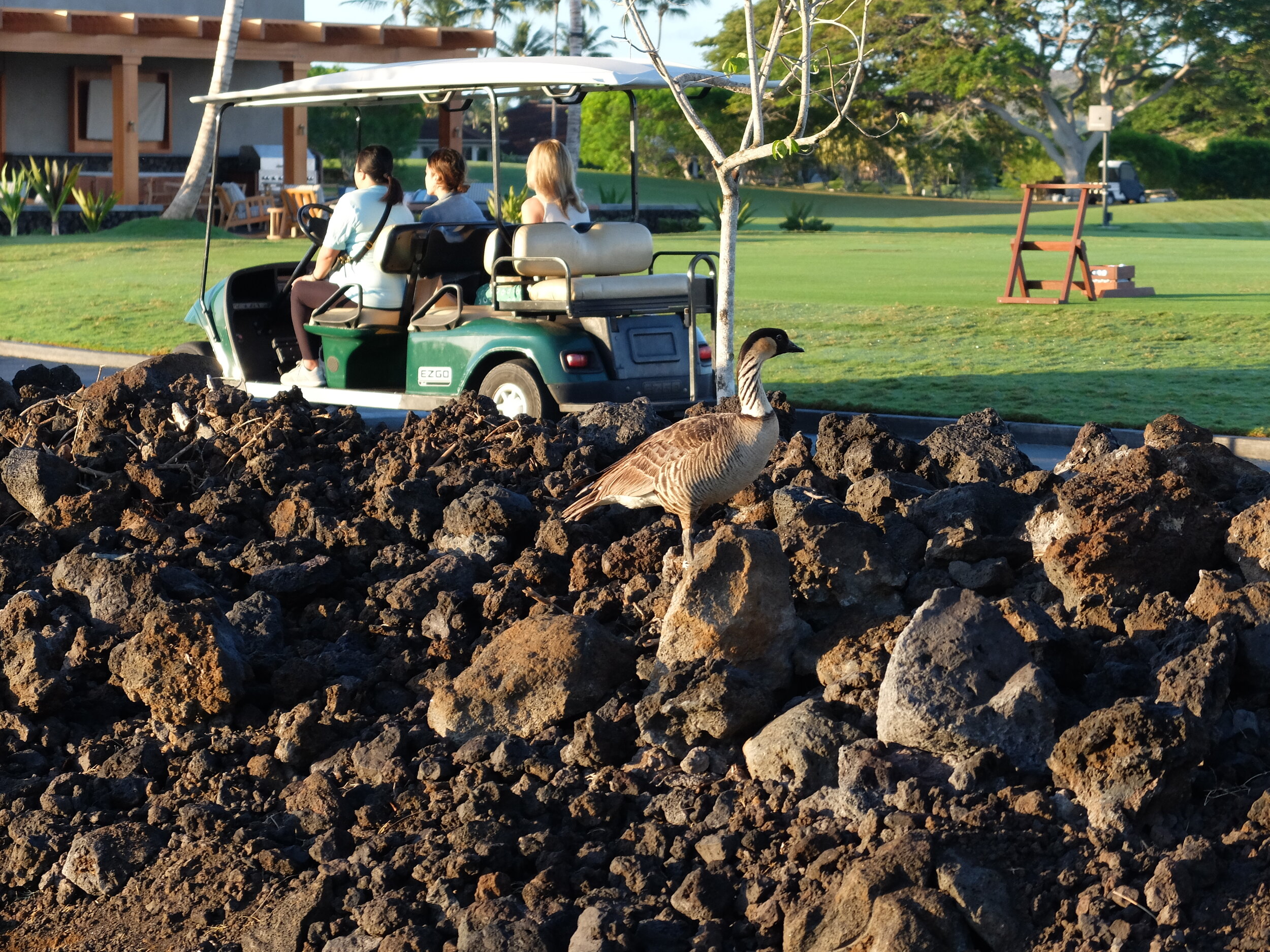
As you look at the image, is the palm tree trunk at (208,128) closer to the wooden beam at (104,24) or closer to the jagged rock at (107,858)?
the wooden beam at (104,24)

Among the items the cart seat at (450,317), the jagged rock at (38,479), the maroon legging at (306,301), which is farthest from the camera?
the maroon legging at (306,301)

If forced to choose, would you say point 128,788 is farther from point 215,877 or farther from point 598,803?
point 598,803

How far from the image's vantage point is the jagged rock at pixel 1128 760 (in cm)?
349

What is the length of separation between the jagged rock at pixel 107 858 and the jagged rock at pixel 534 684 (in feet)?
2.72

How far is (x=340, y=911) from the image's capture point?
12.2 ft

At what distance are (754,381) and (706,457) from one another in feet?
1.00

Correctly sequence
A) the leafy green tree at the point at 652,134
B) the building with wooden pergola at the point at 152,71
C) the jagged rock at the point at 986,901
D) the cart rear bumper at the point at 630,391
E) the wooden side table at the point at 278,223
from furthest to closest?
1. the leafy green tree at the point at 652,134
2. the building with wooden pergola at the point at 152,71
3. the wooden side table at the point at 278,223
4. the cart rear bumper at the point at 630,391
5. the jagged rock at the point at 986,901

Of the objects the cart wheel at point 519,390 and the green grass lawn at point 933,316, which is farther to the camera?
the green grass lawn at point 933,316

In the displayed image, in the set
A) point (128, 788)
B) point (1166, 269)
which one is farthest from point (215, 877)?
point (1166, 269)

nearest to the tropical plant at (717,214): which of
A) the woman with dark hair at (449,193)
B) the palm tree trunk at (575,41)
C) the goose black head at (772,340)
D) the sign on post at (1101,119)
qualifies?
the palm tree trunk at (575,41)

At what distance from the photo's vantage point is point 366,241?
9.59m

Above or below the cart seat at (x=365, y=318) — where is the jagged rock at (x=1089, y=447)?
Answer: below

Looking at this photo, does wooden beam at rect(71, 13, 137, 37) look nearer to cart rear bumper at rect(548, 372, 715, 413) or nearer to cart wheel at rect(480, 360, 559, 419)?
cart wheel at rect(480, 360, 559, 419)

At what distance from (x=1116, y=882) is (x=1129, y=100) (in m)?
65.8
